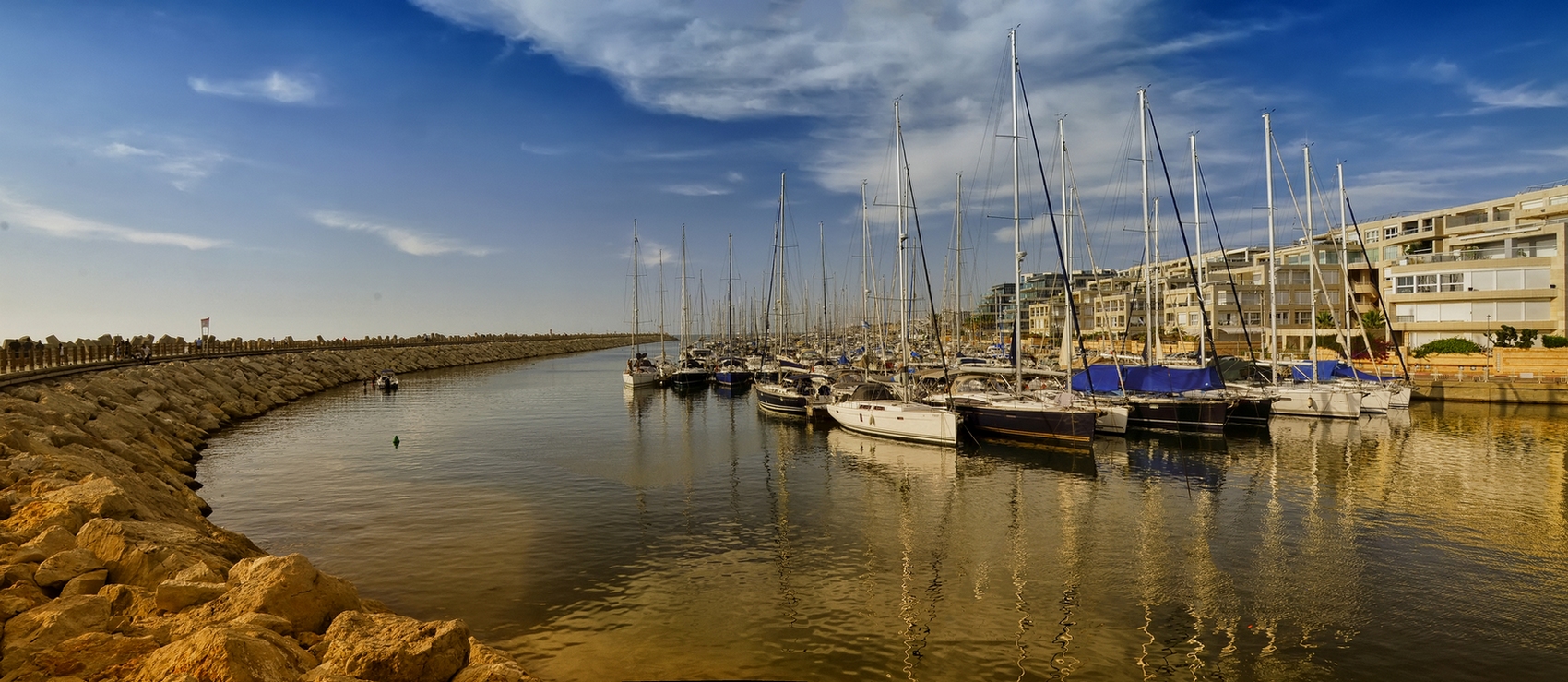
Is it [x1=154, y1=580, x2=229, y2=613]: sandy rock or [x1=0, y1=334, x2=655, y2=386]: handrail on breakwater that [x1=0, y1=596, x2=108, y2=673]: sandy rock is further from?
[x1=0, y1=334, x2=655, y2=386]: handrail on breakwater

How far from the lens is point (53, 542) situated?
11.1 meters

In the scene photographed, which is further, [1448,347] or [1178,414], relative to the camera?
[1448,347]

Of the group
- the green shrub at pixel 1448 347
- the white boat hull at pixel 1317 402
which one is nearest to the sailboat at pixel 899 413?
the white boat hull at pixel 1317 402

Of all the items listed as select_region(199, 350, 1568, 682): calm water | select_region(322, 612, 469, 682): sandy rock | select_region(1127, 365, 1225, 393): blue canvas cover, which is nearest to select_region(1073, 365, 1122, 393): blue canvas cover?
select_region(1127, 365, 1225, 393): blue canvas cover

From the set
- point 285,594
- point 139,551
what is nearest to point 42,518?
point 139,551

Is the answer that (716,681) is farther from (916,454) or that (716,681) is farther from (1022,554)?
(916,454)

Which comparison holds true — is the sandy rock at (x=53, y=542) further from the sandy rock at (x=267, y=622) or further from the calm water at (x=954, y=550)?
the calm water at (x=954, y=550)

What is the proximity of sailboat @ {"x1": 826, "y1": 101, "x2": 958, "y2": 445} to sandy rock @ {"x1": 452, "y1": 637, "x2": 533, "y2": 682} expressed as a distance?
27.2m

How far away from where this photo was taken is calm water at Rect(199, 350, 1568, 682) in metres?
13.0

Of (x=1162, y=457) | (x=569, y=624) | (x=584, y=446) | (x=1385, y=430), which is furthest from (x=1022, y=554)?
(x=1385, y=430)

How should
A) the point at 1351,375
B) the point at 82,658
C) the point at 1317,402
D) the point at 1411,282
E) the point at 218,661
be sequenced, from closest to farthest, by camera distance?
the point at 218,661 → the point at 82,658 → the point at 1317,402 → the point at 1351,375 → the point at 1411,282

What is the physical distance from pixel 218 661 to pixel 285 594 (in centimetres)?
329

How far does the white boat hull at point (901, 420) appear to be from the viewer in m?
34.8

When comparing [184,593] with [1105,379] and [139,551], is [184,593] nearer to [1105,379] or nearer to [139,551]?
[139,551]
